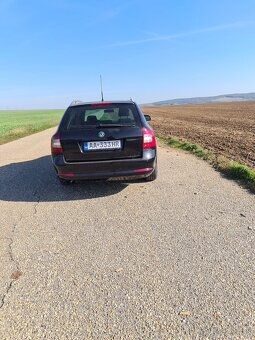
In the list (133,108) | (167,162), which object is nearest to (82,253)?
(133,108)

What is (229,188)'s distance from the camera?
5.57 meters

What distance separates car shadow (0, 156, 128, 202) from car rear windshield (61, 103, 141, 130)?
125cm

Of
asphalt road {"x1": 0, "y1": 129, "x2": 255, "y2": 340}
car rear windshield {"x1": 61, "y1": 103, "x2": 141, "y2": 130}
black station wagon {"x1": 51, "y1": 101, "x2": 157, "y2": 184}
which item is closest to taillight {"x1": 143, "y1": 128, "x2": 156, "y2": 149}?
black station wagon {"x1": 51, "y1": 101, "x2": 157, "y2": 184}

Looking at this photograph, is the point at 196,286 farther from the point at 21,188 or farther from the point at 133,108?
the point at 21,188

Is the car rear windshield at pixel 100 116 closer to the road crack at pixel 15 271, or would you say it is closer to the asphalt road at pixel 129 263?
the asphalt road at pixel 129 263

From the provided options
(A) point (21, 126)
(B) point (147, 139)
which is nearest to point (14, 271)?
(B) point (147, 139)

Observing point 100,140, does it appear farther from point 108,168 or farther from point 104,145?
point 108,168

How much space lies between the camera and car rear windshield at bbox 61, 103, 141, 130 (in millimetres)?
5254

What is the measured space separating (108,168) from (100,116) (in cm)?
107

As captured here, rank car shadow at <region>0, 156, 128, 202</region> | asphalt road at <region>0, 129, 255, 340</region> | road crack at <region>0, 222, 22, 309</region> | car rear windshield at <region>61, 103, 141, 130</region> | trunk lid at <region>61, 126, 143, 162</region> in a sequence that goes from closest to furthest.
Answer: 1. asphalt road at <region>0, 129, 255, 340</region>
2. road crack at <region>0, 222, 22, 309</region>
3. trunk lid at <region>61, 126, 143, 162</region>
4. car rear windshield at <region>61, 103, 141, 130</region>
5. car shadow at <region>0, 156, 128, 202</region>

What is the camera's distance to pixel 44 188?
620 cm

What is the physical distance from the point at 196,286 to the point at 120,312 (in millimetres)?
732

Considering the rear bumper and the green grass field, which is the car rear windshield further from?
the green grass field

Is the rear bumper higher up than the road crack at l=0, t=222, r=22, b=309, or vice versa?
the rear bumper
